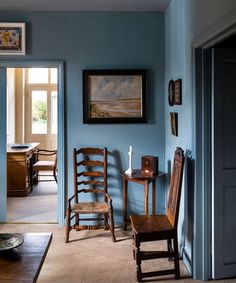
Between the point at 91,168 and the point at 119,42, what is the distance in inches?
61.6

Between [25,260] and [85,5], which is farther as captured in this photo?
[85,5]

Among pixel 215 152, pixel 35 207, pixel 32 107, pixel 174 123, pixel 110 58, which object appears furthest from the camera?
pixel 32 107

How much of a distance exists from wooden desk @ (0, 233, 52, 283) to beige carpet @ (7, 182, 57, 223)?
2267 mm

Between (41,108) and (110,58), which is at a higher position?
(110,58)

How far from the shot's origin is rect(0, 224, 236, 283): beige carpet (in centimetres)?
301

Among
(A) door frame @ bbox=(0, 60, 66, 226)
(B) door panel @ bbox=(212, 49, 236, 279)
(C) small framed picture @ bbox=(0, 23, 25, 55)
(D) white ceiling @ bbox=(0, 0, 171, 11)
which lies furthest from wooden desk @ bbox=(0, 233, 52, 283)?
(D) white ceiling @ bbox=(0, 0, 171, 11)

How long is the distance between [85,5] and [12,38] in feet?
3.09

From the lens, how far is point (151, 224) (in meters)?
3.15

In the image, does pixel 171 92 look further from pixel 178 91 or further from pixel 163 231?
pixel 163 231

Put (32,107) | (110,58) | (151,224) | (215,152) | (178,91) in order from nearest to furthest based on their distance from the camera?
1. (215,152)
2. (151,224)
3. (178,91)
4. (110,58)
5. (32,107)

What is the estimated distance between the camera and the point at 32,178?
255 inches

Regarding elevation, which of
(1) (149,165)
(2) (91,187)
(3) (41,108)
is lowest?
(2) (91,187)

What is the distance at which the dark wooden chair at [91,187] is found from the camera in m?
4.00

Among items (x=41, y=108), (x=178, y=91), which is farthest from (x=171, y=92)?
(x=41, y=108)
